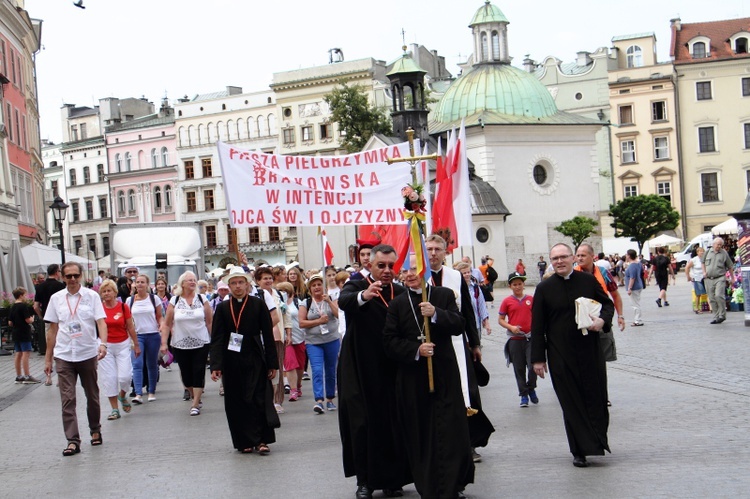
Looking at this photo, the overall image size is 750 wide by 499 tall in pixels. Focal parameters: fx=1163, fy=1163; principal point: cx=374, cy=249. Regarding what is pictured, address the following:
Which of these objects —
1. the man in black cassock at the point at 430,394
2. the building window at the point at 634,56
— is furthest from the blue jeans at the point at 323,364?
the building window at the point at 634,56

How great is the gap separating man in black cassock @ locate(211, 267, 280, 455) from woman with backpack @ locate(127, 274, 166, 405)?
5381 millimetres

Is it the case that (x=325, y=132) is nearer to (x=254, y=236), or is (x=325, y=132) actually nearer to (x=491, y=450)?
(x=254, y=236)

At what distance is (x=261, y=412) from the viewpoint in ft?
36.8

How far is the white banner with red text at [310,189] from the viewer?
39.6 ft

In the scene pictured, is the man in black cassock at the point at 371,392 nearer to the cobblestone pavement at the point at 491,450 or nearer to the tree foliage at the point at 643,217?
the cobblestone pavement at the point at 491,450

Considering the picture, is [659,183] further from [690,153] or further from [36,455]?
[36,455]

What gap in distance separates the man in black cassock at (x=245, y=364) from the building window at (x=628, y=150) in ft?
251

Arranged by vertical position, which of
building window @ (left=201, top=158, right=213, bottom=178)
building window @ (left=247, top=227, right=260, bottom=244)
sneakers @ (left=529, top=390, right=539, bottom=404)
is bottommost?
sneakers @ (left=529, top=390, right=539, bottom=404)

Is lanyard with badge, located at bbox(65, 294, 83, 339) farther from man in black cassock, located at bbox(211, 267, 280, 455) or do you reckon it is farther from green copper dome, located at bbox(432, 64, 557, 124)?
green copper dome, located at bbox(432, 64, 557, 124)

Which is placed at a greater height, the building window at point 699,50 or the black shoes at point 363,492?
the building window at point 699,50

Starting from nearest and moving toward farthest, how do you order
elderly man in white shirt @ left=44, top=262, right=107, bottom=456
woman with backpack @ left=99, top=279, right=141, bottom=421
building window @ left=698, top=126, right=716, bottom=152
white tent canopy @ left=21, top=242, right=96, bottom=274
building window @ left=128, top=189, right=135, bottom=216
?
elderly man in white shirt @ left=44, top=262, right=107, bottom=456, woman with backpack @ left=99, top=279, right=141, bottom=421, white tent canopy @ left=21, top=242, right=96, bottom=274, building window @ left=698, top=126, right=716, bottom=152, building window @ left=128, top=189, right=135, bottom=216

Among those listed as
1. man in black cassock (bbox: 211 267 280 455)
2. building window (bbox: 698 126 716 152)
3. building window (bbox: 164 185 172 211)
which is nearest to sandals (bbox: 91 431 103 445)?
man in black cassock (bbox: 211 267 280 455)

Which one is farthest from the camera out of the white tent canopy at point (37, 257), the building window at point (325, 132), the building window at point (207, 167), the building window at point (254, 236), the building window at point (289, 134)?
the building window at point (207, 167)

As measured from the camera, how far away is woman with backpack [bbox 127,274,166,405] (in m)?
16.8
